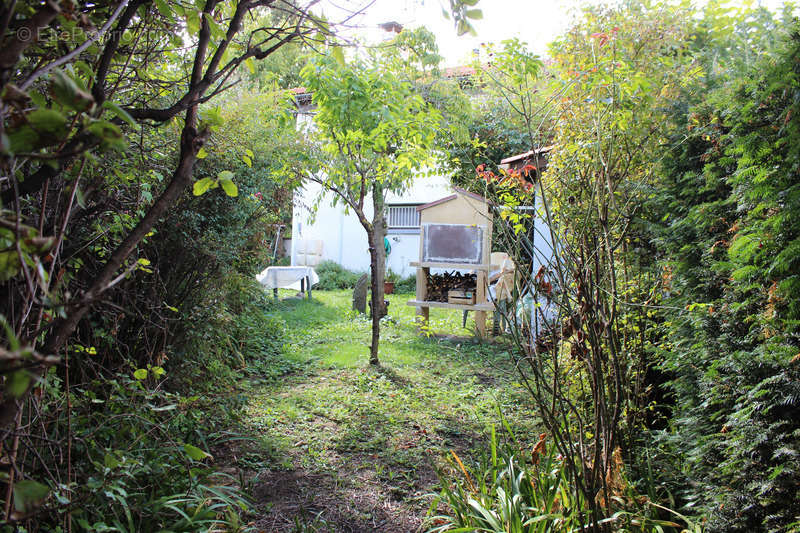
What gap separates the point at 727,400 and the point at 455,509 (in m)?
1.34

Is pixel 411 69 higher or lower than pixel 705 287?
higher

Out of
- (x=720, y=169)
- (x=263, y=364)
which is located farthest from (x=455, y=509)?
(x=263, y=364)

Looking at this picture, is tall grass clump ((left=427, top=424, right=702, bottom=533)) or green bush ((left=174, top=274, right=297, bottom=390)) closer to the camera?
tall grass clump ((left=427, top=424, right=702, bottom=533))

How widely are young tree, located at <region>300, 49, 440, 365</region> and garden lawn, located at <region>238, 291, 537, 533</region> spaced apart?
84 centimetres

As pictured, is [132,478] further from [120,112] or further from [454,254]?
[454,254]

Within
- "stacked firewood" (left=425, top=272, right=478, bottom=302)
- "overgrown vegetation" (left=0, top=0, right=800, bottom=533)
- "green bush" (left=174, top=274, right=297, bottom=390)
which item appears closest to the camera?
"overgrown vegetation" (left=0, top=0, right=800, bottom=533)

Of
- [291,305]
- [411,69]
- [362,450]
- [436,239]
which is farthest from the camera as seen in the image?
[291,305]

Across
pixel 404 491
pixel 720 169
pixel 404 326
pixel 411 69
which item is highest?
pixel 411 69

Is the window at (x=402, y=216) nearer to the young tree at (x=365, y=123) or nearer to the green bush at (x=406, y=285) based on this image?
the green bush at (x=406, y=285)

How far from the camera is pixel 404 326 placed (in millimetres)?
8672

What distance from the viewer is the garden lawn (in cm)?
301

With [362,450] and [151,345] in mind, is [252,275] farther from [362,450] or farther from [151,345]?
[362,450]

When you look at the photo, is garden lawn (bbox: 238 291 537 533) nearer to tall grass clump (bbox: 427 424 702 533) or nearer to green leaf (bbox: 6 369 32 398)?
tall grass clump (bbox: 427 424 702 533)

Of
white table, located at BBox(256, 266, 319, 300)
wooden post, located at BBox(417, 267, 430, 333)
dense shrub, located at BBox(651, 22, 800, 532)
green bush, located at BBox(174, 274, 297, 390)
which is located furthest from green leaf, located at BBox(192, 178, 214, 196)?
white table, located at BBox(256, 266, 319, 300)
